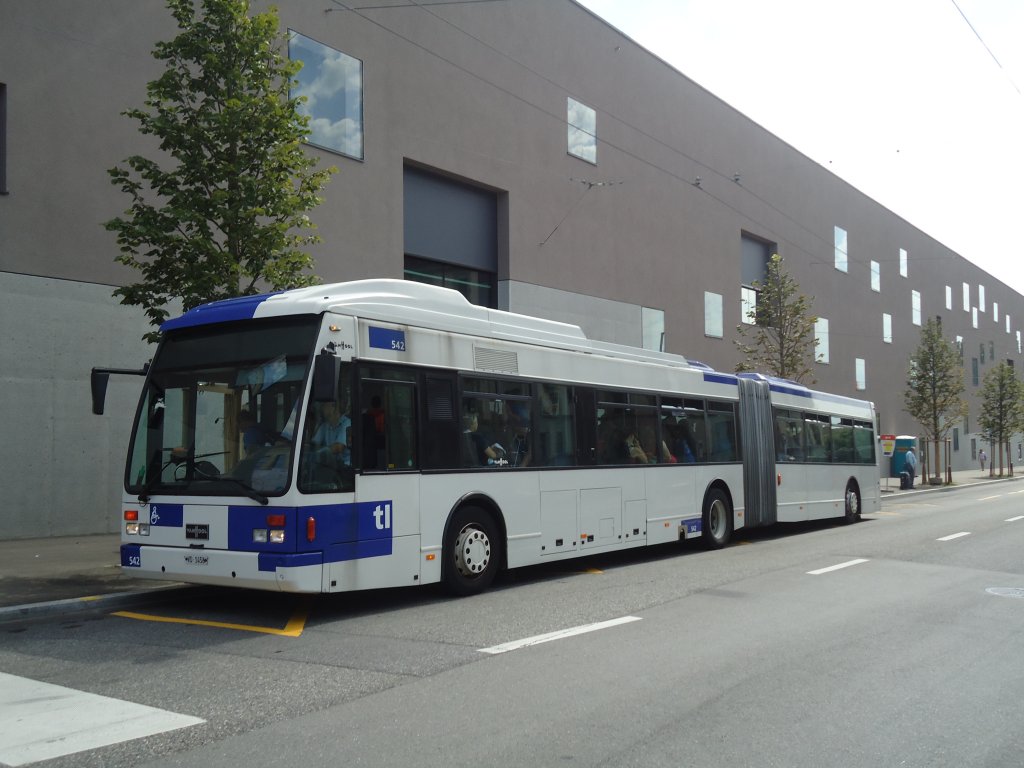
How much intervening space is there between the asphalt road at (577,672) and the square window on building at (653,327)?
1947 centimetres

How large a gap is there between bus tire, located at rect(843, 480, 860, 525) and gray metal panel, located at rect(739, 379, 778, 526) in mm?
4330

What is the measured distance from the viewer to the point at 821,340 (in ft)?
148

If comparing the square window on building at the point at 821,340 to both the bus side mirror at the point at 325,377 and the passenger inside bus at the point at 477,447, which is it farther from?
the bus side mirror at the point at 325,377

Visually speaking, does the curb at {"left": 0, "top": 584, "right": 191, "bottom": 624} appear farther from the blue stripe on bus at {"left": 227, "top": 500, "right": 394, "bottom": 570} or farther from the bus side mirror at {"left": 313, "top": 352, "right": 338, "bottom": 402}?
the bus side mirror at {"left": 313, "top": 352, "right": 338, "bottom": 402}

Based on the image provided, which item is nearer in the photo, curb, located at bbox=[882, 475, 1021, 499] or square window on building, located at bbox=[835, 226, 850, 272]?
curb, located at bbox=[882, 475, 1021, 499]

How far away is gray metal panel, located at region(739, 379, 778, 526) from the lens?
1658 cm

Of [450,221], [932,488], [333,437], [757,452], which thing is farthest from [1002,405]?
[333,437]

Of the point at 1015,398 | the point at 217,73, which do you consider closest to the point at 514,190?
the point at 217,73

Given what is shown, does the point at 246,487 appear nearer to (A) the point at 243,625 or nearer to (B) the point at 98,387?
(A) the point at 243,625

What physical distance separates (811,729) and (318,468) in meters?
4.91

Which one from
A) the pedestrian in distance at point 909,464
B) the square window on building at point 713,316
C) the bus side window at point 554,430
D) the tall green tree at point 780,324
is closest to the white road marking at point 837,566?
the bus side window at point 554,430

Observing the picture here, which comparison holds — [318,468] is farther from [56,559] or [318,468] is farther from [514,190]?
[514,190]

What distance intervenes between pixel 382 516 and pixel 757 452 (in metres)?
9.78

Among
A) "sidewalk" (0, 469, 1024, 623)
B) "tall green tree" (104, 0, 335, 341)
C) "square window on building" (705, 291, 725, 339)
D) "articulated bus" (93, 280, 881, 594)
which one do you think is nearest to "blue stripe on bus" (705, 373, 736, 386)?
"articulated bus" (93, 280, 881, 594)
